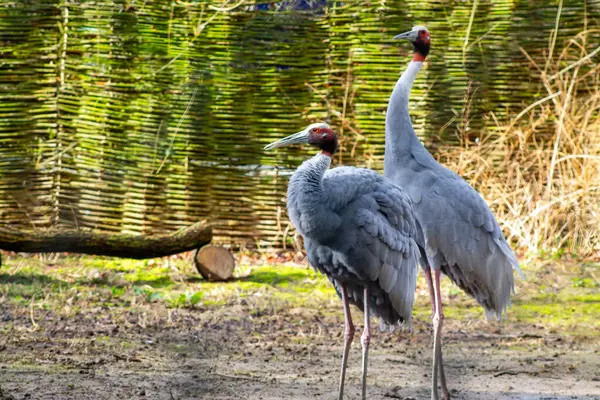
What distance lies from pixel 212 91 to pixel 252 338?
3522 mm

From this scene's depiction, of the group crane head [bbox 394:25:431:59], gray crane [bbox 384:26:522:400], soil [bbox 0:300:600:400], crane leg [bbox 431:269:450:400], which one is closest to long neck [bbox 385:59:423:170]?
gray crane [bbox 384:26:522:400]

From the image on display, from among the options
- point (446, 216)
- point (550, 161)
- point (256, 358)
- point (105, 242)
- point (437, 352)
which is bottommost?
point (256, 358)

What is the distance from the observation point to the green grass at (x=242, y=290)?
6.98 meters

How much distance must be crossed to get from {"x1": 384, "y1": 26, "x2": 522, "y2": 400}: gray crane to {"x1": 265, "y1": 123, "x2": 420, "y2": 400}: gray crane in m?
0.28

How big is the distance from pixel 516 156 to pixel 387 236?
471cm

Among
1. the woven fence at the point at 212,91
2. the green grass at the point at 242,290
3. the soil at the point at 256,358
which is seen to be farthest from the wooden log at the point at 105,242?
the woven fence at the point at 212,91

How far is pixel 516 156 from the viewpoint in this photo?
893cm

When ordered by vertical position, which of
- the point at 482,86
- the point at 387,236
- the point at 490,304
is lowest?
the point at 490,304

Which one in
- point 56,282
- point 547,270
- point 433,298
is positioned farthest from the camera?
point 547,270

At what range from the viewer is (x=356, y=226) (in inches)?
177

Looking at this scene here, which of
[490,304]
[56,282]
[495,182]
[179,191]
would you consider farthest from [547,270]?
[56,282]

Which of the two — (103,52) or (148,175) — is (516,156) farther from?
(103,52)

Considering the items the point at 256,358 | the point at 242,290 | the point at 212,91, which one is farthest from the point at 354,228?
the point at 212,91

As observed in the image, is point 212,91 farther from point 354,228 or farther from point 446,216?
point 354,228
